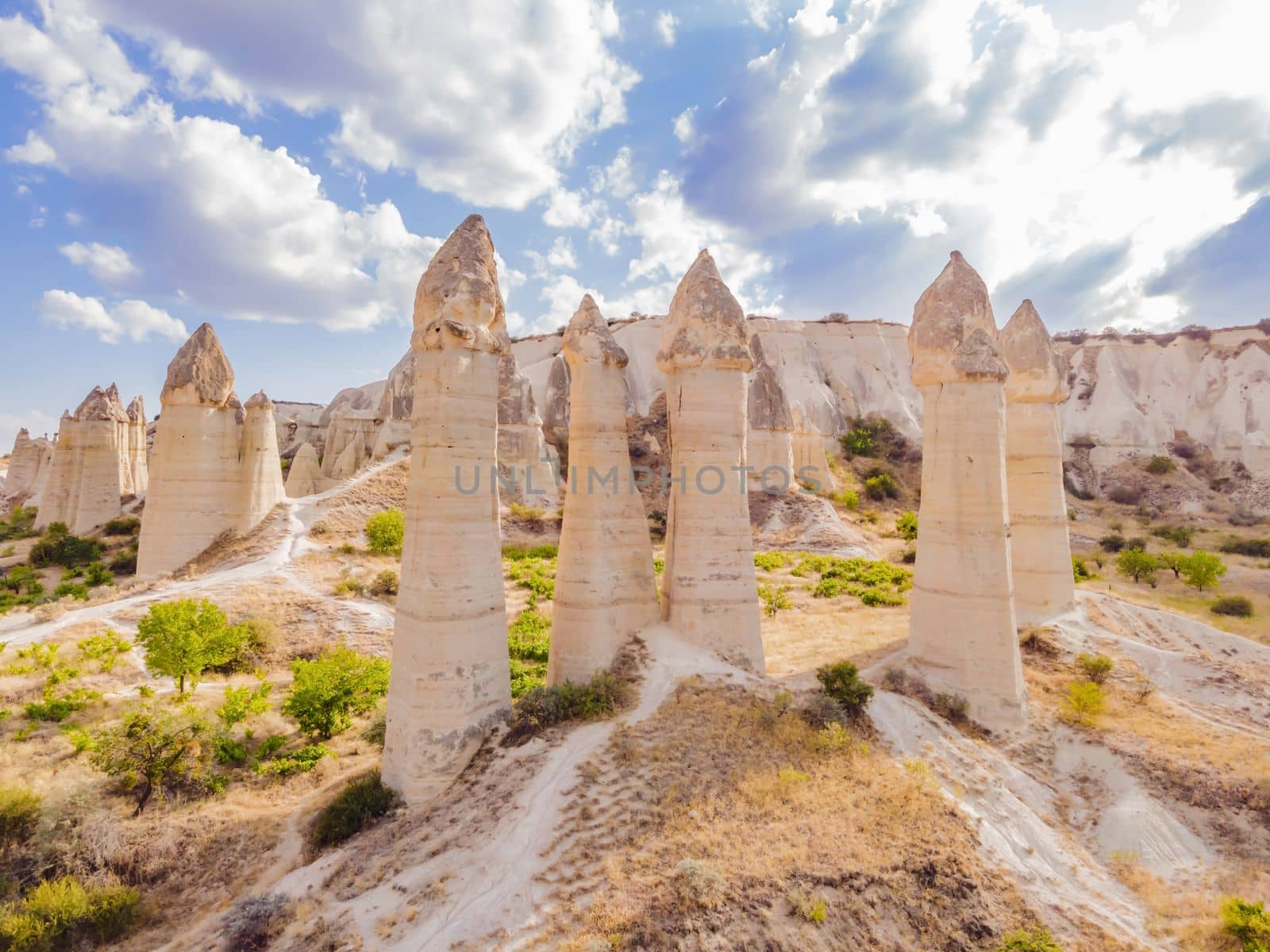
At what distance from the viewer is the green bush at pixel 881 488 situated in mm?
43469

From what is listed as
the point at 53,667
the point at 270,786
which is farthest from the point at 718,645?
the point at 53,667

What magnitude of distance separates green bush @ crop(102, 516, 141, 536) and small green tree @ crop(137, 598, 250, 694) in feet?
57.6

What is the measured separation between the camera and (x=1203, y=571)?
23.2 m

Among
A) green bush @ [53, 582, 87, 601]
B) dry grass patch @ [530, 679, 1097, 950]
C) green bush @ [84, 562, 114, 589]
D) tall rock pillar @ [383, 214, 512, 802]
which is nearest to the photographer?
dry grass patch @ [530, 679, 1097, 950]

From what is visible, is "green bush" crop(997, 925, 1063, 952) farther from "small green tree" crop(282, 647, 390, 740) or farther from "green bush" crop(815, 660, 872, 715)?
"small green tree" crop(282, 647, 390, 740)

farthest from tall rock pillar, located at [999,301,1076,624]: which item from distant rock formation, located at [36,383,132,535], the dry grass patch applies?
distant rock formation, located at [36,383,132,535]

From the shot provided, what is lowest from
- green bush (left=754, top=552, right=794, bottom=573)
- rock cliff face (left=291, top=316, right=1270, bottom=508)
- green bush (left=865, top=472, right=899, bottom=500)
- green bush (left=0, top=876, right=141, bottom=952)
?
green bush (left=0, top=876, right=141, bottom=952)

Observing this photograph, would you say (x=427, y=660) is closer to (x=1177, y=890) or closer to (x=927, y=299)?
(x=1177, y=890)

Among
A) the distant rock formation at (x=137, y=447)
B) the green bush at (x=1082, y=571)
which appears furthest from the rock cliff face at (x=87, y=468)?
the green bush at (x=1082, y=571)

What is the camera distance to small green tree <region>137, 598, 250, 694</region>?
13.6m

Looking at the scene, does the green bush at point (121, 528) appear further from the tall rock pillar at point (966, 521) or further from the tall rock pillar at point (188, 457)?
the tall rock pillar at point (966, 521)

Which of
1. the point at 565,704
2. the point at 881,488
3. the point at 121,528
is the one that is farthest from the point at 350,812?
the point at 881,488

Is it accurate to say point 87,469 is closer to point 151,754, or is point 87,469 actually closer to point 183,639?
point 183,639

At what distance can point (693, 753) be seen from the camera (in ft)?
30.3
